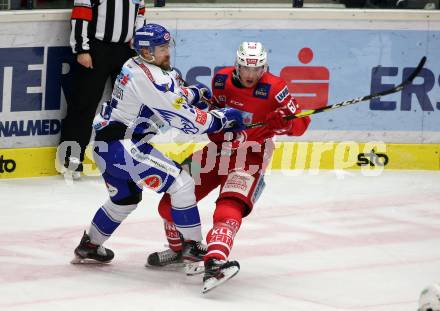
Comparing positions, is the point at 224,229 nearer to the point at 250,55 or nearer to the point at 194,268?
the point at 194,268

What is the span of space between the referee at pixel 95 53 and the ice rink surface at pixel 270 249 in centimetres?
40

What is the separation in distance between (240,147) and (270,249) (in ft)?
2.67

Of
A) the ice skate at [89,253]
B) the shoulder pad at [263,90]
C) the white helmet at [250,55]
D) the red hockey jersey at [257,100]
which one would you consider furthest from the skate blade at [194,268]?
the white helmet at [250,55]

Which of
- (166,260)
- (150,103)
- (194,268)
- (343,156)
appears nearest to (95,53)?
(343,156)

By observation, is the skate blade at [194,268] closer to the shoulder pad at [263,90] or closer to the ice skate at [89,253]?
the ice skate at [89,253]

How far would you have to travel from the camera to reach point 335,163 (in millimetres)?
7902

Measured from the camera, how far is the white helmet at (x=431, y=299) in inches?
159

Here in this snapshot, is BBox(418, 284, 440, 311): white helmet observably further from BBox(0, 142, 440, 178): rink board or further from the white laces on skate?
BBox(0, 142, 440, 178): rink board

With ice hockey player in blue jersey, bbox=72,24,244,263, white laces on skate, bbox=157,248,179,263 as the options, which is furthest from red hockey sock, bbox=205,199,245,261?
white laces on skate, bbox=157,248,179,263

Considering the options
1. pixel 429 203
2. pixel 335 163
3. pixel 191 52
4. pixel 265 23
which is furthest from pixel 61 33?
pixel 429 203

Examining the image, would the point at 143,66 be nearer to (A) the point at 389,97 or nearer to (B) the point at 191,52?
(B) the point at 191,52

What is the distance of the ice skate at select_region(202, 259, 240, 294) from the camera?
5.01m

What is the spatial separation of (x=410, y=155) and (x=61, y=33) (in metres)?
2.57

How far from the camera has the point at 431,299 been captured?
407 centimetres
